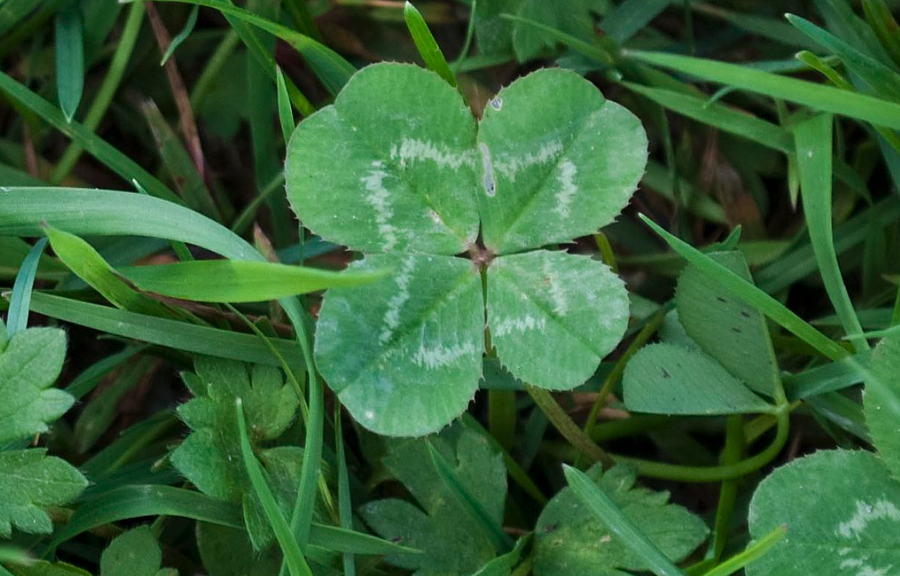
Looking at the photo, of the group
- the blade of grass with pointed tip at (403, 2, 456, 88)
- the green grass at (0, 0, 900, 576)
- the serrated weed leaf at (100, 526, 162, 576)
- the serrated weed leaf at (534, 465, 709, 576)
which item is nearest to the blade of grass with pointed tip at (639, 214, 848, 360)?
the green grass at (0, 0, 900, 576)

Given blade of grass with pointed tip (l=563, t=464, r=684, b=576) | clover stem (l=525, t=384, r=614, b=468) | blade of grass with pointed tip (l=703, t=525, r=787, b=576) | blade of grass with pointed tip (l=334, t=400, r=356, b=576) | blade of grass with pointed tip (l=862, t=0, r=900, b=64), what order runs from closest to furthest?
blade of grass with pointed tip (l=703, t=525, r=787, b=576) → blade of grass with pointed tip (l=563, t=464, r=684, b=576) → blade of grass with pointed tip (l=334, t=400, r=356, b=576) → clover stem (l=525, t=384, r=614, b=468) → blade of grass with pointed tip (l=862, t=0, r=900, b=64)

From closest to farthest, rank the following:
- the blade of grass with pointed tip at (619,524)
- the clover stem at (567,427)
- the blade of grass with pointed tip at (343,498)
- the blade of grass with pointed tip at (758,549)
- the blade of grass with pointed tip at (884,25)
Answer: the blade of grass with pointed tip at (758,549)
the blade of grass with pointed tip at (619,524)
the blade of grass with pointed tip at (343,498)
the clover stem at (567,427)
the blade of grass with pointed tip at (884,25)

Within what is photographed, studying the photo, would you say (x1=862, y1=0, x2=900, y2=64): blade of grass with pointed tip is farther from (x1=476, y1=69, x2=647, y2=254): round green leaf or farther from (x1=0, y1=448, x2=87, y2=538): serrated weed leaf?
(x1=0, y1=448, x2=87, y2=538): serrated weed leaf

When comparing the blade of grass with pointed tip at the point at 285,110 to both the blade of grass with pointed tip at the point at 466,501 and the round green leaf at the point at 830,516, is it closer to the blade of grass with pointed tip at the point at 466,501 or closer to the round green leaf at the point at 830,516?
the blade of grass with pointed tip at the point at 466,501

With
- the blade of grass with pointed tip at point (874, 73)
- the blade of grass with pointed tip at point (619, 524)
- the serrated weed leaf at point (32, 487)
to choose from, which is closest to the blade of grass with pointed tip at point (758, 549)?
the blade of grass with pointed tip at point (619, 524)

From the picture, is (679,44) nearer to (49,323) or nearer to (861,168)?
(861,168)
